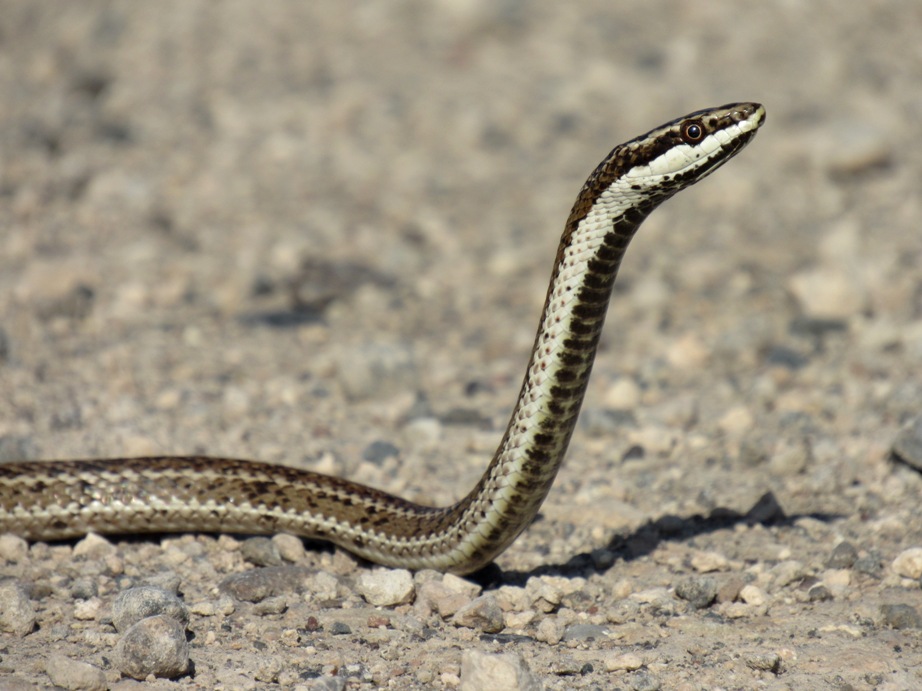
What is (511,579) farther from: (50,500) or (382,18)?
(382,18)

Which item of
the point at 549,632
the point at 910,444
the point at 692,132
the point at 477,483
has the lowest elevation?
the point at 549,632

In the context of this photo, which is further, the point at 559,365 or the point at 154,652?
the point at 559,365

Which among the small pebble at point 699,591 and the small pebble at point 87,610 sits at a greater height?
the small pebble at point 699,591

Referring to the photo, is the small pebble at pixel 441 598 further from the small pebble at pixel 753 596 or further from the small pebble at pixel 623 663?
the small pebble at pixel 753 596

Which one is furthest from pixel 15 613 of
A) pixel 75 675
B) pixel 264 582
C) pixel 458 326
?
pixel 458 326

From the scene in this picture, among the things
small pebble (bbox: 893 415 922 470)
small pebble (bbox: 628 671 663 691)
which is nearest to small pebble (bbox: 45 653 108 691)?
small pebble (bbox: 628 671 663 691)

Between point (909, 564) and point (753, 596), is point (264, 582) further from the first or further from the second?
point (909, 564)

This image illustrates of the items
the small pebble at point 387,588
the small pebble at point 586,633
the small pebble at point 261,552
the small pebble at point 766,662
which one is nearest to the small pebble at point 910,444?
the small pebble at point 766,662

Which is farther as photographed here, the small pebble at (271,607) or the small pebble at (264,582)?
the small pebble at (264,582)
